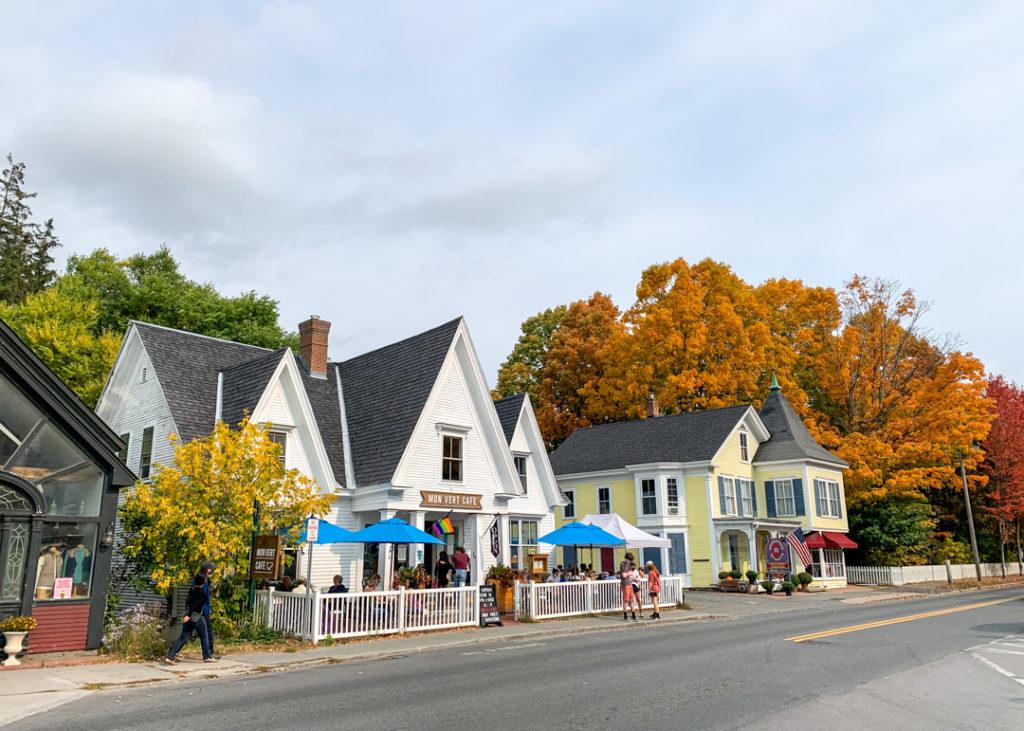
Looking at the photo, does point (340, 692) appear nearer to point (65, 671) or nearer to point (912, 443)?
point (65, 671)

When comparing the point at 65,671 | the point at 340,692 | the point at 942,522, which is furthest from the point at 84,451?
the point at 942,522

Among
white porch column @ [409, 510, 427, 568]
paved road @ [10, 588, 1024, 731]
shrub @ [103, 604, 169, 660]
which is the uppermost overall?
white porch column @ [409, 510, 427, 568]

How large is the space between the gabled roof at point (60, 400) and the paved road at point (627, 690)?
19.6ft

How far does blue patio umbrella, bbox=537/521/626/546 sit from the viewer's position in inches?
942

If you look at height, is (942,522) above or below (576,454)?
below

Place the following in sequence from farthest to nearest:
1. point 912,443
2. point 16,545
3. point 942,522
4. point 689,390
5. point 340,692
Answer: point 942,522, point 689,390, point 912,443, point 16,545, point 340,692

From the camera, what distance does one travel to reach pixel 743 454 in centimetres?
4069

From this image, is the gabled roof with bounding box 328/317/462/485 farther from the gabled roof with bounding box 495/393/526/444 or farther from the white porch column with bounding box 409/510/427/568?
the gabled roof with bounding box 495/393/526/444

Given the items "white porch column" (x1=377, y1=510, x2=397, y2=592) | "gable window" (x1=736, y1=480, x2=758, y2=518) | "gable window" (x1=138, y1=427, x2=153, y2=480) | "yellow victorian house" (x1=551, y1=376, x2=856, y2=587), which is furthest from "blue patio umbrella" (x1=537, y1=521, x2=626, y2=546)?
"gable window" (x1=736, y1=480, x2=758, y2=518)

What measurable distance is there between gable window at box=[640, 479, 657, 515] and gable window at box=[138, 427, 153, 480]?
23572 mm

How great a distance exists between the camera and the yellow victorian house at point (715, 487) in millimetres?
37500

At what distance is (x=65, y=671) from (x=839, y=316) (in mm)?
46528

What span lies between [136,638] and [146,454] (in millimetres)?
10547

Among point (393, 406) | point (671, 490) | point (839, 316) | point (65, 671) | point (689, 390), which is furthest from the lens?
point (839, 316)
